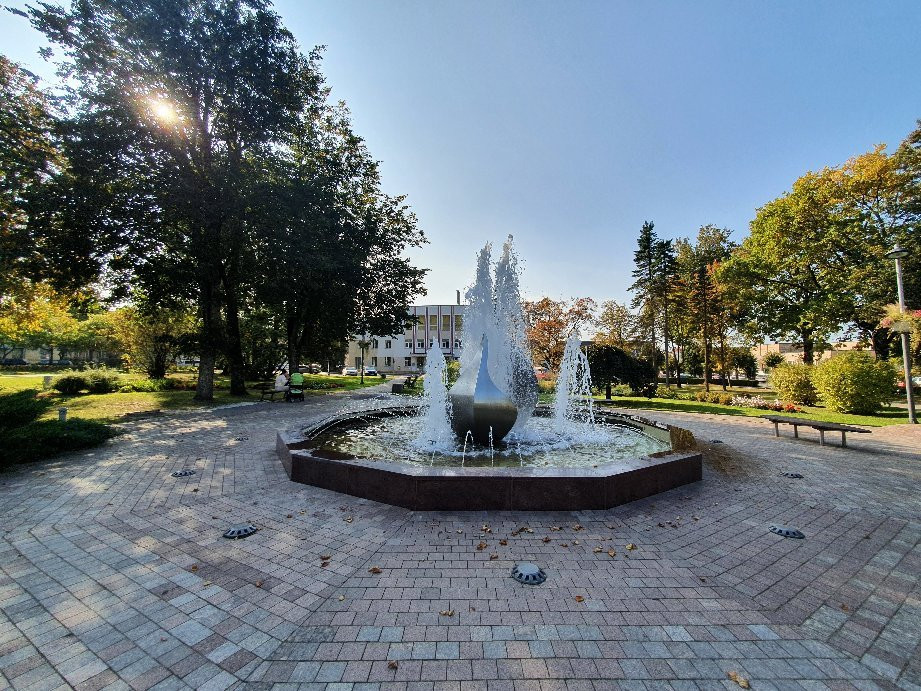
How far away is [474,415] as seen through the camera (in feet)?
26.9

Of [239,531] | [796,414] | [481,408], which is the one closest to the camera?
[239,531]

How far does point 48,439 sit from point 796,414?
25.1 metres

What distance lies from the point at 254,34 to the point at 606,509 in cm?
2370

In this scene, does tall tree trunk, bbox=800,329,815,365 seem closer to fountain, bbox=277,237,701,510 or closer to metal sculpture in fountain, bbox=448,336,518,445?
fountain, bbox=277,237,701,510

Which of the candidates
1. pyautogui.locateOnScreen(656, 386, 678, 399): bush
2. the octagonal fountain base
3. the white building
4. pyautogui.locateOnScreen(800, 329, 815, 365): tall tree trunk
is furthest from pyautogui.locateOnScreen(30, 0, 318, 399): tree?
A: the white building

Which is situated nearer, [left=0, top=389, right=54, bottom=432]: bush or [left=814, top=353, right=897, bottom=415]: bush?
[left=0, top=389, right=54, bottom=432]: bush

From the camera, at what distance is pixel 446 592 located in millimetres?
3660

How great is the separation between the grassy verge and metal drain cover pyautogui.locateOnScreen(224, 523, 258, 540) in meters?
17.6

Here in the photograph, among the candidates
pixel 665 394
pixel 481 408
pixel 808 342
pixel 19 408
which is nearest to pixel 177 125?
pixel 19 408

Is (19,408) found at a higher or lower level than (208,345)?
lower

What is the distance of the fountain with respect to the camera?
5.62 m

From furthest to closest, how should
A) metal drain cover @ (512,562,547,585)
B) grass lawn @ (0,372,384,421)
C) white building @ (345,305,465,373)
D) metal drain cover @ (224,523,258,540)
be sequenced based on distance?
white building @ (345,305,465,373) < grass lawn @ (0,372,384,421) < metal drain cover @ (224,523,258,540) < metal drain cover @ (512,562,547,585)

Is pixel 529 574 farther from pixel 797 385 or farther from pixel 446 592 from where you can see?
pixel 797 385

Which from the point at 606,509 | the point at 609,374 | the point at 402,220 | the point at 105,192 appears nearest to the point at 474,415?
the point at 606,509
